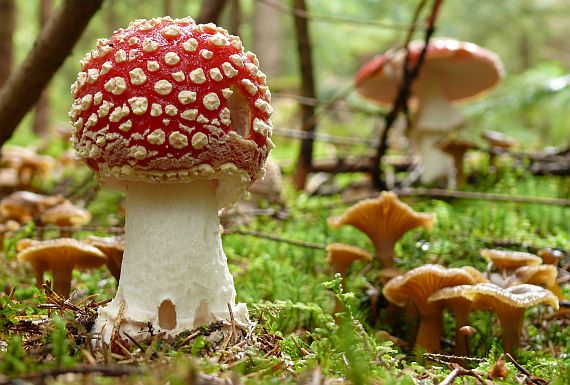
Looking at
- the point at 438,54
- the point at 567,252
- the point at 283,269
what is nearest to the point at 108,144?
the point at 283,269

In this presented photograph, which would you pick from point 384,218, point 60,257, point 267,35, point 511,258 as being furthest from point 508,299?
point 267,35

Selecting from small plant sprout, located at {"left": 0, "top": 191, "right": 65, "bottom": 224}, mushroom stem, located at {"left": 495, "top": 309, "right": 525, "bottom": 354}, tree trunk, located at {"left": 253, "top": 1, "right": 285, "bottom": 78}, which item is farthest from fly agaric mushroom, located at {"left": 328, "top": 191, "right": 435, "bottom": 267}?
tree trunk, located at {"left": 253, "top": 1, "right": 285, "bottom": 78}

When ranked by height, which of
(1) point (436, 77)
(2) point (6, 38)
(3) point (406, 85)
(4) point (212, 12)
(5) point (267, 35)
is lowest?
(3) point (406, 85)

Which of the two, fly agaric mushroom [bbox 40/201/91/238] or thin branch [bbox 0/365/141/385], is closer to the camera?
thin branch [bbox 0/365/141/385]

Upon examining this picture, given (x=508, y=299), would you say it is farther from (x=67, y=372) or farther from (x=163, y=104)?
(x=67, y=372)

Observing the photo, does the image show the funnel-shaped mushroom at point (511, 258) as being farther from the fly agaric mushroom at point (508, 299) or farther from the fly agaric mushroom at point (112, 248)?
the fly agaric mushroom at point (112, 248)

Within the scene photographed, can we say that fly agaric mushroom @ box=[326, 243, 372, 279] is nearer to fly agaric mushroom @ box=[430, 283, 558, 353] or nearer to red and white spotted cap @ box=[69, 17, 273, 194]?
fly agaric mushroom @ box=[430, 283, 558, 353]

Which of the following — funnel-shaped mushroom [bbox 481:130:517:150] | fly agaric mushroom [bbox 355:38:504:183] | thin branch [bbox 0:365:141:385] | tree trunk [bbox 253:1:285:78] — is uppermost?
tree trunk [bbox 253:1:285:78]
